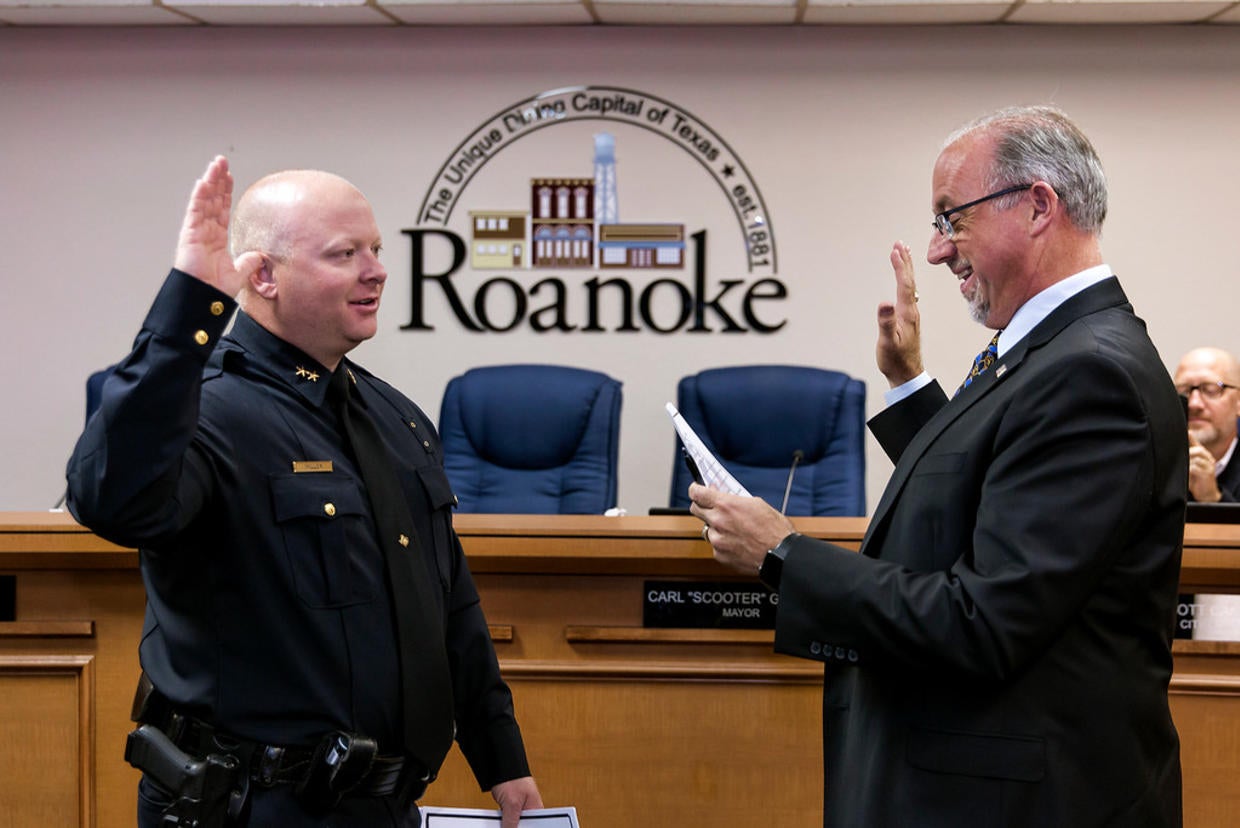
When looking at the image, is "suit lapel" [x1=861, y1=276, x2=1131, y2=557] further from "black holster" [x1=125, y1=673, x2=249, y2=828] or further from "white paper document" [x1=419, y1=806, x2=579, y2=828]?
"black holster" [x1=125, y1=673, x2=249, y2=828]

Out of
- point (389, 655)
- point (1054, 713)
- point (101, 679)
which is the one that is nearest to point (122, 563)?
point (101, 679)

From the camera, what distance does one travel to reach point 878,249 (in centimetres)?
482

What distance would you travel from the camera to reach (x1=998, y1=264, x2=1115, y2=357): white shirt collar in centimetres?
143

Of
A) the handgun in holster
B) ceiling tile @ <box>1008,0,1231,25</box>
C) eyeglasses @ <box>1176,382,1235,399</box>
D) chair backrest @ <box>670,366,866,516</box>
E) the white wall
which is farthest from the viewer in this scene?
the white wall

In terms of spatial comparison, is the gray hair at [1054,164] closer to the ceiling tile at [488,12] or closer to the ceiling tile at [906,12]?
the ceiling tile at [906,12]

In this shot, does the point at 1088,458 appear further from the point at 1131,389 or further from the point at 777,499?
the point at 777,499

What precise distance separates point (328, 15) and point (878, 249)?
94.4 inches

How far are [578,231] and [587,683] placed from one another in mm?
2943

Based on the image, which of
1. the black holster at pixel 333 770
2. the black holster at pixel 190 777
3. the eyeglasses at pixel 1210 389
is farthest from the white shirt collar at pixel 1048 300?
the eyeglasses at pixel 1210 389

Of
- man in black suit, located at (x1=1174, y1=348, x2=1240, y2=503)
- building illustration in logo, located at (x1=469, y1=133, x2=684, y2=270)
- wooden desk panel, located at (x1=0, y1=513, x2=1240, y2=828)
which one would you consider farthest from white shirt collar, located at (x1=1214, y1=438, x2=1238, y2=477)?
building illustration in logo, located at (x1=469, y1=133, x2=684, y2=270)

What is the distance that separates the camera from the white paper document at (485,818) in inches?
64.2

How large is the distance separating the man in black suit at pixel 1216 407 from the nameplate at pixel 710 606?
A: 2.28m

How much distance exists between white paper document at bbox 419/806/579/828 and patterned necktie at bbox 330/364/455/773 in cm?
21

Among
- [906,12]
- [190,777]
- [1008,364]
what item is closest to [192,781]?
[190,777]
